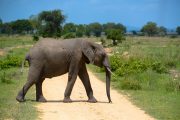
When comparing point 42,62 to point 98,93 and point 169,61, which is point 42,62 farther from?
point 169,61

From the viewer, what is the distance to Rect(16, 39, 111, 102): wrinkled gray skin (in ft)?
51.0

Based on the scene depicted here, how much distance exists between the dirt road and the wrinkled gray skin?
0.56 metres

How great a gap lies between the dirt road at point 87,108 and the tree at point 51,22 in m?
54.7

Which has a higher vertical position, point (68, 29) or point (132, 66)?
point (68, 29)

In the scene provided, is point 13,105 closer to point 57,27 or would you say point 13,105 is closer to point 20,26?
point 57,27

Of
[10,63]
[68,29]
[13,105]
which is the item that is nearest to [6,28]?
[68,29]

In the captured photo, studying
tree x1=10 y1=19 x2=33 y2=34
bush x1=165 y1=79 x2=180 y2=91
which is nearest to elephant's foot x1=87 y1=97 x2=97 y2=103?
bush x1=165 y1=79 x2=180 y2=91

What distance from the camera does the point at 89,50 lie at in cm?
1597

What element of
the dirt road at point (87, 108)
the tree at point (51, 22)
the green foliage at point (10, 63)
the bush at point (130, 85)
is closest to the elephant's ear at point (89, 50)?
the dirt road at point (87, 108)

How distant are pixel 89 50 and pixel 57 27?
5947 cm

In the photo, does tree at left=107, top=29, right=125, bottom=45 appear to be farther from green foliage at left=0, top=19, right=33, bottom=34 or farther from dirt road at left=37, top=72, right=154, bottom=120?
green foliage at left=0, top=19, right=33, bottom=34

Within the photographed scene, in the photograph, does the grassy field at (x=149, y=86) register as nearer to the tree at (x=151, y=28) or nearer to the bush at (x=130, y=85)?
the bush at (x=130, y=85)

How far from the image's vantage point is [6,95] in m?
17.3

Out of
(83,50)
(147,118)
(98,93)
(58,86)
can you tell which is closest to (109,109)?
(147,118)
